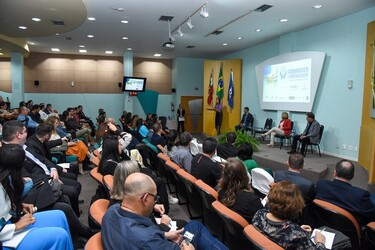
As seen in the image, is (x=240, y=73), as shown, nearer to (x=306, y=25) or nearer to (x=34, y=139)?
(x=306, y=25)

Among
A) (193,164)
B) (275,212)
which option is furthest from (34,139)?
(275,212)

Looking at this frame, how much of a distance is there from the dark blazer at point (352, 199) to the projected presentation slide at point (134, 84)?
10.2 metres

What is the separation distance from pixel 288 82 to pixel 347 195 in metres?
6.45

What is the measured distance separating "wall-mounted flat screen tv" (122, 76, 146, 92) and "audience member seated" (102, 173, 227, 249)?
10476mm

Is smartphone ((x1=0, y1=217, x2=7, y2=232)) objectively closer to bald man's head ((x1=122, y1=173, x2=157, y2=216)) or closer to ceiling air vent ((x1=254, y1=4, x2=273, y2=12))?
bald man's head ((x1=122, y1=173, x2=157, y2=216))

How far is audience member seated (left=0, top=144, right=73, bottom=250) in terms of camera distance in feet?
6.21

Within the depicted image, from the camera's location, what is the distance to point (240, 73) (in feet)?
37.0

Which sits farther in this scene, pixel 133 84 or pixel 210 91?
pixel 210 91

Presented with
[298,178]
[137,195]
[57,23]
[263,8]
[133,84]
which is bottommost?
[298,178]

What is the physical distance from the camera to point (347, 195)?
2.48 m

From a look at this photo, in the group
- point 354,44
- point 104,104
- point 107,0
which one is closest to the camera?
point 107,0

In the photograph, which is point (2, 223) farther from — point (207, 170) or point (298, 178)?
point (298, 178)

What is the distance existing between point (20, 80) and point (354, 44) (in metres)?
11.9

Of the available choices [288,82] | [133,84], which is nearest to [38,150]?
[288,82]
